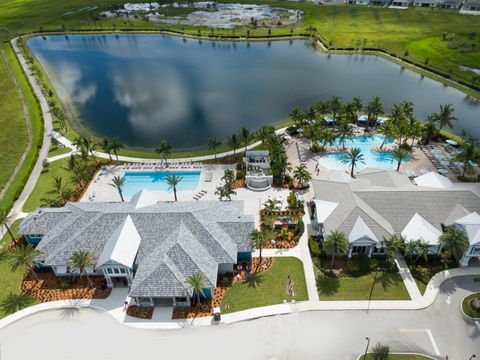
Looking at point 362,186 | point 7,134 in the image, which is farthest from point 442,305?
point 7,134

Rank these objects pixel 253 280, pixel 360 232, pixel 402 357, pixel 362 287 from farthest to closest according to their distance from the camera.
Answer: pixel 360 232
pixel 253 280
pixel 362 287
pixel 402 357

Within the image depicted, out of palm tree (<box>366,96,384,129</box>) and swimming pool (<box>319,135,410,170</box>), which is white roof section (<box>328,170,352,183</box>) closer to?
swimming pool (<box>319,135,410,170</box>)

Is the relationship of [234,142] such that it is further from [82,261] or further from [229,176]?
[82,261]

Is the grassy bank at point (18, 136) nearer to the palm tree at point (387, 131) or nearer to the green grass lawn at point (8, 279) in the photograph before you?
the green grass lawn at point (8, 279)

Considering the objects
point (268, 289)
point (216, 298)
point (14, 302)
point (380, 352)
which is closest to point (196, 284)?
point (216, 298)

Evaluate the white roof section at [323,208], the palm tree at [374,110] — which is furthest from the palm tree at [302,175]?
the palm tree at [374,110]

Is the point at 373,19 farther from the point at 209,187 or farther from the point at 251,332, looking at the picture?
the point at 251,332

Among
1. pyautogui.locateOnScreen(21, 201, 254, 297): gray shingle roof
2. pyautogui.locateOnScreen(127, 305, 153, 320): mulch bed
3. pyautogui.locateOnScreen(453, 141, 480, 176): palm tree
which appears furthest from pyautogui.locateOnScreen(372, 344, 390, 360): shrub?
pyautogui.locateOnScreen(453, 141, 480, 176): palm tree
